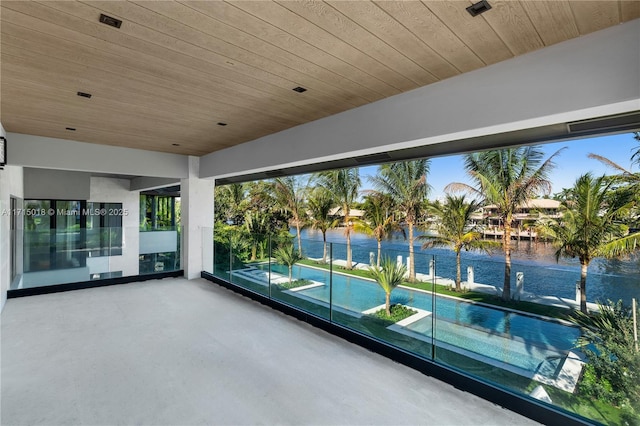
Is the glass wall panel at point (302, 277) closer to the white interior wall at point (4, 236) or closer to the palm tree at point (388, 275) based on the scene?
the palm tree at point (388, 275)

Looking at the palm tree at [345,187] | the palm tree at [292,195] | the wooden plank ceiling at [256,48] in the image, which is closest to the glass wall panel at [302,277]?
the wooden plank ceiling at [256,48]

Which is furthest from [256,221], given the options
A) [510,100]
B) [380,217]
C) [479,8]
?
[479,8]

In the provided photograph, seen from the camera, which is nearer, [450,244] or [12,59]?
[12,59]

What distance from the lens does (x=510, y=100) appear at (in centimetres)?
246

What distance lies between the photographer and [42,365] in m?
3.12

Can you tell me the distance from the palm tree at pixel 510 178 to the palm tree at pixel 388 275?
294 inches

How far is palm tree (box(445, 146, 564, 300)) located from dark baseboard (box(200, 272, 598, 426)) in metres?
8.01

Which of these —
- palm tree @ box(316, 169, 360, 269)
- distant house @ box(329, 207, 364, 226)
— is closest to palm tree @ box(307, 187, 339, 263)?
distant house @ box(329, 207, 364, 226)

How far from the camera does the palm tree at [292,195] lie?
49.5ft

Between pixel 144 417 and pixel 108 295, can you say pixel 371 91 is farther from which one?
pixel 108 295

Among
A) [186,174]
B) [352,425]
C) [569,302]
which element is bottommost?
[352,425]

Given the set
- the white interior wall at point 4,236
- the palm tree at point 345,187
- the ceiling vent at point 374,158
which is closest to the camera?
the ceiling vent at point 374,158

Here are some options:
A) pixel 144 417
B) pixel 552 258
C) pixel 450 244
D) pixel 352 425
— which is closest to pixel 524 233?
pixel 552 258

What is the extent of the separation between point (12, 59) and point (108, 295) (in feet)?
14.5
